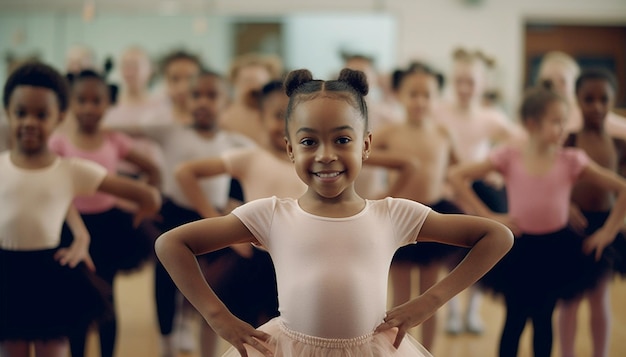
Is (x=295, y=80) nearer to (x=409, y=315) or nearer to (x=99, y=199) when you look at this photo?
(x=409, y=315)

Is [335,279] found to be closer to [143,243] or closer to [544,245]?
[544,245]

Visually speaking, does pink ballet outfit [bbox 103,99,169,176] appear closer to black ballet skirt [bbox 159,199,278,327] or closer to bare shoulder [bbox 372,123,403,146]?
bare shoulder [bbox 372,123,403,146]

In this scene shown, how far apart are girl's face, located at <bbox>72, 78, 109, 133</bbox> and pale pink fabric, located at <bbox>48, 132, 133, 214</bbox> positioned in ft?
0.24

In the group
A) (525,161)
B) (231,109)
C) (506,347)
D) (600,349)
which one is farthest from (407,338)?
(231,109)

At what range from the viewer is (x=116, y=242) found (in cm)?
237

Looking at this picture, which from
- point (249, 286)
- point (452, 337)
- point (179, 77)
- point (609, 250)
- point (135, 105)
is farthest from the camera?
point (135, 105)

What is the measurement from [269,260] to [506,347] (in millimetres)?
749

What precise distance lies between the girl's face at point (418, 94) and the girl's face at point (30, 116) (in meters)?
1.28

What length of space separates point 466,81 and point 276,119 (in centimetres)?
158

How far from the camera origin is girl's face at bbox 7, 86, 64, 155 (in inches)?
69.2

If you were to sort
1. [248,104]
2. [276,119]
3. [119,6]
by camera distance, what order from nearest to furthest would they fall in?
[276,119], [248,104], [119,6]

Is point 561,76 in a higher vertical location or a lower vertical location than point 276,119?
higher

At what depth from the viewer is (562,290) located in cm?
213

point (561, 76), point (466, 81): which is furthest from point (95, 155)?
point (561, 76)
